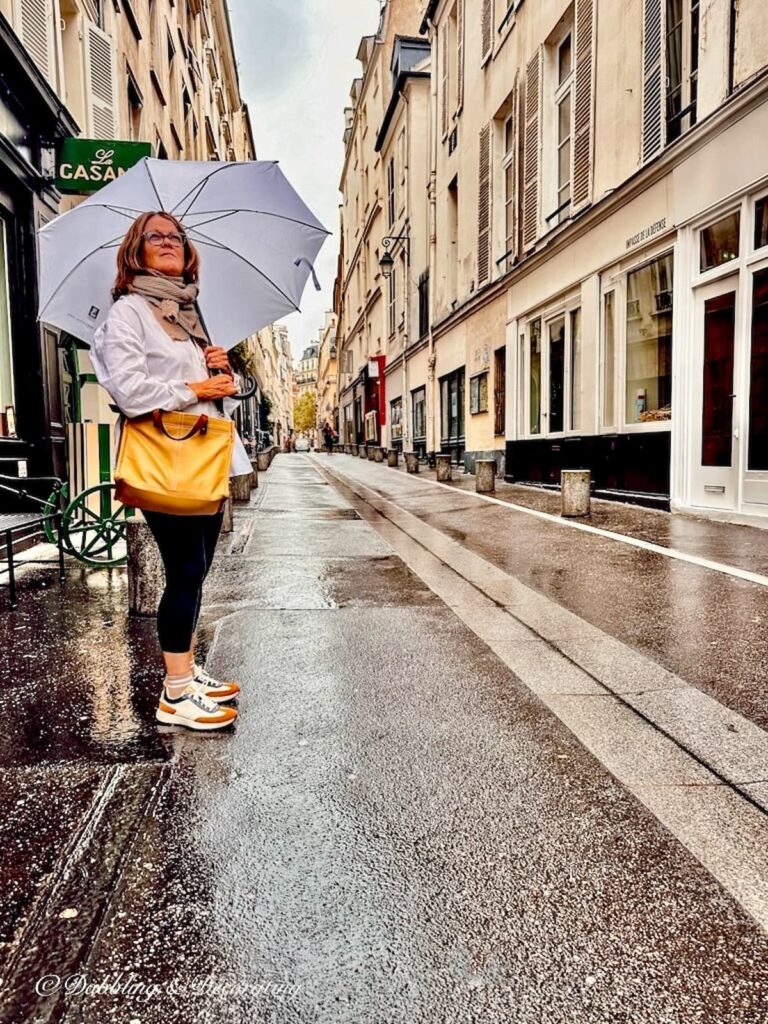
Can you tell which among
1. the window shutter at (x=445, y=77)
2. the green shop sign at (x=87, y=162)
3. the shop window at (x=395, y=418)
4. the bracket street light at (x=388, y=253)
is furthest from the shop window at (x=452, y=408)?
the green shop sign at (x=87, y=162)

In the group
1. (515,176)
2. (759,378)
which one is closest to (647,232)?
(759,378)

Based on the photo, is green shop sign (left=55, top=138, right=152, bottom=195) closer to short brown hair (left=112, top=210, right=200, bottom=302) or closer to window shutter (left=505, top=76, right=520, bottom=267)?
short brown hair (left=112, top=210, right=200, bottom=302)

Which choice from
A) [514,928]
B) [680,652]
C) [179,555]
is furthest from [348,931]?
[680,652]

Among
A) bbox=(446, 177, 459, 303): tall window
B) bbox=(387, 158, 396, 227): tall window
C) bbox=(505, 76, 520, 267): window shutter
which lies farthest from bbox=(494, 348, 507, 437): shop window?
bbox=(387, 158, 396, 227): tall window

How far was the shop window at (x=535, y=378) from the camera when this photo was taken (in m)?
15.1

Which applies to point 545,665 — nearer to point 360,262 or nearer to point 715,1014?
point 715,1014

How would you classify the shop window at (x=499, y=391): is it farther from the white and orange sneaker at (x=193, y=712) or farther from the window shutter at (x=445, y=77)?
the white and orange sneaker at (x=193, y=712)

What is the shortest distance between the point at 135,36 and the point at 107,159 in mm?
7606

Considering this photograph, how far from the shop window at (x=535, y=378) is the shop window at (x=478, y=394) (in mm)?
2754

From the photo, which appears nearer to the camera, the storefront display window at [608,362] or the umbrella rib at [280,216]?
the umbrella rib at [280,216]

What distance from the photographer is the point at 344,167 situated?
50000 millimetres

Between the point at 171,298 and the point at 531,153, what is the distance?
14.2 meters

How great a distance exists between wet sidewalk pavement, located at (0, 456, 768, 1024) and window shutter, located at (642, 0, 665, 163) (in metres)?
8.95

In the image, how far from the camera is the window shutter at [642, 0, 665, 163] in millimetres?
10047
